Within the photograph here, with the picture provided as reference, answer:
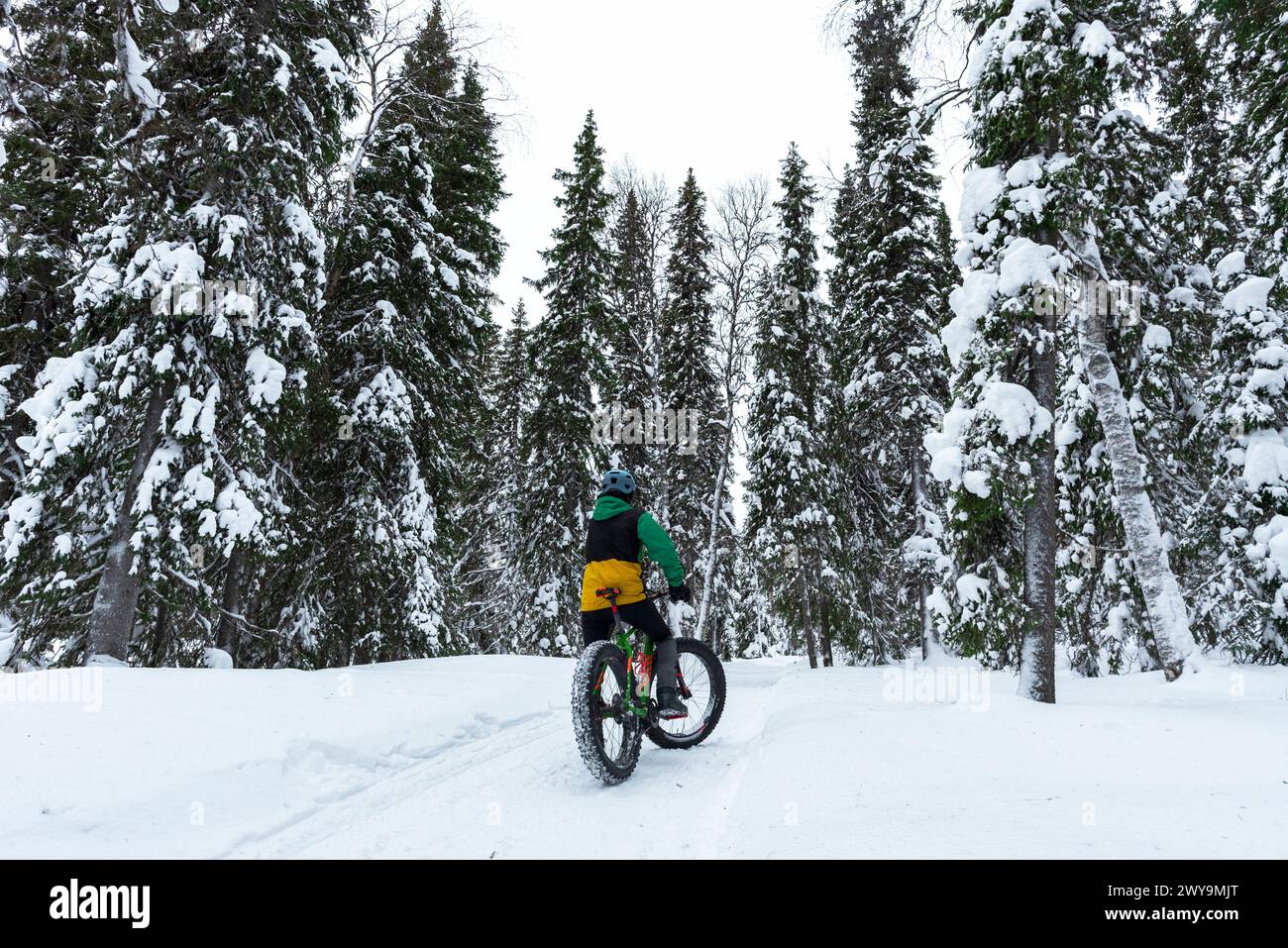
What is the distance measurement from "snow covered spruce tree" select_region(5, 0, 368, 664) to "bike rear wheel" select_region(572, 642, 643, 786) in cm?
664

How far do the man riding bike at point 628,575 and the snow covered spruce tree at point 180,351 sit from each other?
6234 millimetres

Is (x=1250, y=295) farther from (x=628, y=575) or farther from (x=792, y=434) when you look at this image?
(x=628, y=575)

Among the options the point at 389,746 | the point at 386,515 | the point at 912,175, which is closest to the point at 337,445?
the point at 386,515

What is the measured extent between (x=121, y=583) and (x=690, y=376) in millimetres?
17862

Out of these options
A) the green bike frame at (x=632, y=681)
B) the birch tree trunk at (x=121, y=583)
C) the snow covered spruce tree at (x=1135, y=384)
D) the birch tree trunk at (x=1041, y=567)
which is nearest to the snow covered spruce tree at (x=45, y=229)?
the birch tree trunk at (x=121, y=583)

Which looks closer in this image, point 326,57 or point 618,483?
point 618,483

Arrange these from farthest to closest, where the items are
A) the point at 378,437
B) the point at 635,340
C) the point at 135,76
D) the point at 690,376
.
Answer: the point at 690,376, the point at 635,340, the point at 378,437, the point at 135,76

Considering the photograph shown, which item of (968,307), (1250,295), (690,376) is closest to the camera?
(968,307)

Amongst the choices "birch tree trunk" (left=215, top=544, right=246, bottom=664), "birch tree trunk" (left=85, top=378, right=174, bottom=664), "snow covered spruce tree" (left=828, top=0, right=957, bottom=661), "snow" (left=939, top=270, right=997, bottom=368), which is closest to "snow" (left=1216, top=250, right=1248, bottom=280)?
"snow covered spruce tree" (left=828, top=0, right=957, bottom=661)

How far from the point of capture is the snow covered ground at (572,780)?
3.25 m

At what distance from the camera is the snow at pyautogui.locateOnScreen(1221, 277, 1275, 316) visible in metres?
10.6

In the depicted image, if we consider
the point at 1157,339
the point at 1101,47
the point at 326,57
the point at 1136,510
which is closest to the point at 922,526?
the point at 1157,339

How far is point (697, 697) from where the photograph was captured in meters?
6.38
